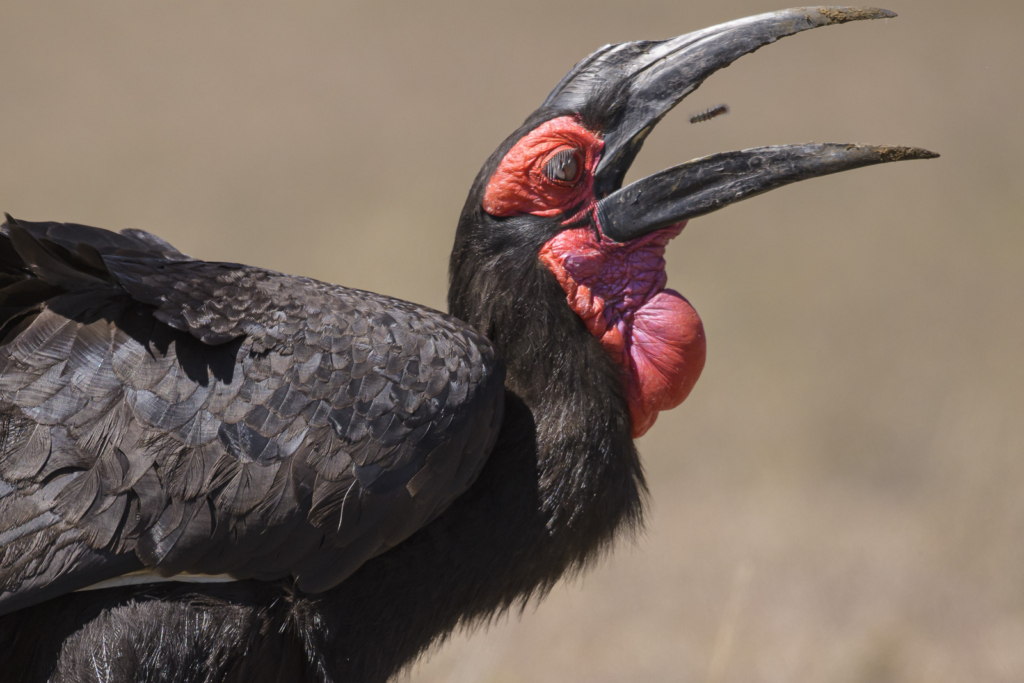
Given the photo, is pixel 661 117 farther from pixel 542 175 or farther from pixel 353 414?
pixel 353 414

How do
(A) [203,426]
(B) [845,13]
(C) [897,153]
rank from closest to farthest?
1. (A) [203,426]
2. (C) [897,153]
3. (B) [845,13]

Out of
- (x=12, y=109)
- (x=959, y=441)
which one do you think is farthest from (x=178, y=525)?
(x=12, y=109)

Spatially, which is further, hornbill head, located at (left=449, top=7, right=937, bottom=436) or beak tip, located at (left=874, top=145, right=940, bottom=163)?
hornbill head, located at (left=449, top=7, right=937, bottom=436)

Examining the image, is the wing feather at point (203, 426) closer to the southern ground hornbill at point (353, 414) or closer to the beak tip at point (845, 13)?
the southern ground hornbill at point (353, 414)

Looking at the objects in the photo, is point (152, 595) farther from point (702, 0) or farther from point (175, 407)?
point (702, 0)

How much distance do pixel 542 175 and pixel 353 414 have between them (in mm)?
776

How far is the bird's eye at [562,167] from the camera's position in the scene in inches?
103

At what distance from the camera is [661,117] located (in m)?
2.62

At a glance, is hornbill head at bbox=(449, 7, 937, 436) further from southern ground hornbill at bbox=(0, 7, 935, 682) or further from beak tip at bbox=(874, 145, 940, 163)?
beak tip at bbox=(874, 145, 940, 163)

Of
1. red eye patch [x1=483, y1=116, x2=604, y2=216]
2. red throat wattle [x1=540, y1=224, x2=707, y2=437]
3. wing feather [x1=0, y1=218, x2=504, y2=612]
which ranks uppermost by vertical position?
red eye patch [x1=483, y1=116, x2=604, y2=216]

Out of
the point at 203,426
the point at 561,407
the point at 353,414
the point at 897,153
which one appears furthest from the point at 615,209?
the point at 203,426

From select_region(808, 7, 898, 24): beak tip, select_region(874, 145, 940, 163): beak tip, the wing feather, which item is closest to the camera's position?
the wing feather

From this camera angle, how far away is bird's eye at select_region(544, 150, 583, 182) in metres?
2.61

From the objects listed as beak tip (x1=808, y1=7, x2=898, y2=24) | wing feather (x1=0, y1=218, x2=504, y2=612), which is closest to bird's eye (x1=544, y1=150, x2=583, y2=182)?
wing feather (x1=0, y1=218, x2=504, y2=612)
